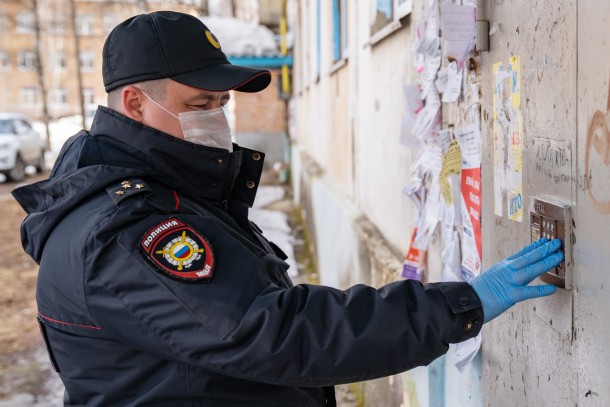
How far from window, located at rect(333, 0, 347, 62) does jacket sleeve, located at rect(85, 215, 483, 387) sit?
16.5 ft

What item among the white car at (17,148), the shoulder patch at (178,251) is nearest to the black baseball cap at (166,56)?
the shoulder patch at (178,251)

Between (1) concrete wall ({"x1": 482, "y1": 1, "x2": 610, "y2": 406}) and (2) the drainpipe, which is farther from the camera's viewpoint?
(2) the drainpipe

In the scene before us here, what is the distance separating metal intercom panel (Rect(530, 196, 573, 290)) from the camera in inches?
61.2

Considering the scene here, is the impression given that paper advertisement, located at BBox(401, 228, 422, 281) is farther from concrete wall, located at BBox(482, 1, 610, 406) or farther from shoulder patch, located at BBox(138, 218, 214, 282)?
shoulder patch, located at BBox(138, 218, 214, 282)

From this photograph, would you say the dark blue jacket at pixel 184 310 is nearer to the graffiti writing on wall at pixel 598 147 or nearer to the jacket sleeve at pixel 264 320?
the jacket sleeve at pixel 264 320

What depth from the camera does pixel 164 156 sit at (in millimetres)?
1788

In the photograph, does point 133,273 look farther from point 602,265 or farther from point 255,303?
point 602,265

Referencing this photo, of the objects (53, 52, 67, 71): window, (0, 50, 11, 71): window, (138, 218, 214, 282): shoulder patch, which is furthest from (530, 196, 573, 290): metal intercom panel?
(0, 50, 11, 71): window

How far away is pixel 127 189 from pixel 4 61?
50021mm

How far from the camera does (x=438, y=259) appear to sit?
2818 mm

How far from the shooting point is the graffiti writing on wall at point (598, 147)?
138 centimetres

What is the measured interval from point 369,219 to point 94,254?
3371 millimetres

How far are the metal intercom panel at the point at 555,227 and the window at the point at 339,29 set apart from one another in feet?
15.8

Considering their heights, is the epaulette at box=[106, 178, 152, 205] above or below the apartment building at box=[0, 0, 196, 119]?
below
